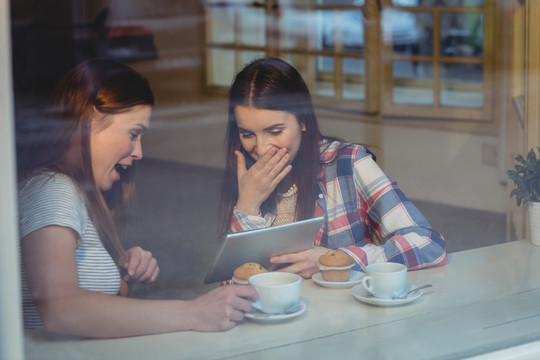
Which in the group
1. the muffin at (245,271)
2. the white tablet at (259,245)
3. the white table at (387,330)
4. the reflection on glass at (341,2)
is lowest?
the white table at (387,330)

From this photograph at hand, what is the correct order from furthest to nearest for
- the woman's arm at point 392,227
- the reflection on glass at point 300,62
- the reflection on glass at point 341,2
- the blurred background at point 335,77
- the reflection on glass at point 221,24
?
the reflection on glass at point 221,24 < the reflection on glass at point 300,62 < the reflection on glass at point 341,2 < the blurred background at point 335,77 < the woman's arm at point 392,227

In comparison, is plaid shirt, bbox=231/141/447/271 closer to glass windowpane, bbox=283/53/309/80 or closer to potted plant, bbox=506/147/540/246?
potted plant, bbox=506/147/540/246

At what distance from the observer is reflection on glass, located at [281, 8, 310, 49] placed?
14.0 ft

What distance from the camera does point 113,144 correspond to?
1300 millimetres

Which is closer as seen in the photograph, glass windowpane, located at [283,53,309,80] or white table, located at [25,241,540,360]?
white table, located at [25,241,540,360]

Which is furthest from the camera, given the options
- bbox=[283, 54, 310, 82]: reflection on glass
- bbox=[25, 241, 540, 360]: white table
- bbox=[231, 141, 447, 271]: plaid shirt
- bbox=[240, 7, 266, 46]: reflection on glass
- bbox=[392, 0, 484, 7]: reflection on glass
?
bbox=[240, 7, 266, 46]: reflection on glass

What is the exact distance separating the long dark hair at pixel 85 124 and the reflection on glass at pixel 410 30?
2613mm

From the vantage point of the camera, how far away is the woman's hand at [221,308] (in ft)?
3.64

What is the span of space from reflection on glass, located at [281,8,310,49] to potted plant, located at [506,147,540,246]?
2547mm

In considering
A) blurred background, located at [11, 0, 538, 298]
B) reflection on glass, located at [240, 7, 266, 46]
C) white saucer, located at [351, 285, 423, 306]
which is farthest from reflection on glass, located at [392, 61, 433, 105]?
white saucer, located at [351, 285, 423, 306]

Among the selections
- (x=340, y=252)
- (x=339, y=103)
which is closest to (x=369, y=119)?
(x=339, y=103)

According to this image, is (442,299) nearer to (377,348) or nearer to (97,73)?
(377,348)

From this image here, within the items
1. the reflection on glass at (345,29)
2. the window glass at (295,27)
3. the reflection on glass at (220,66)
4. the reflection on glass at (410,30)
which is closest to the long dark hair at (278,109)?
the reflection on glass at (410,30)

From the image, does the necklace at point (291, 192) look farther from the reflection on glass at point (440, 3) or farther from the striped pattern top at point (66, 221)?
the reflection on glass at point (440, 3)
